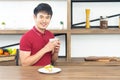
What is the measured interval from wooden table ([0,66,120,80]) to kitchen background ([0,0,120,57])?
4.65 feet

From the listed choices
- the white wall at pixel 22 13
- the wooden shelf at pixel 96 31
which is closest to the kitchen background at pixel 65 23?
the white wall at pixel 22 13

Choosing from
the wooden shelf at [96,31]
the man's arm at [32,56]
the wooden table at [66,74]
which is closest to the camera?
the wooden table at [66,74]

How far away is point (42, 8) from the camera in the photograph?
225cm

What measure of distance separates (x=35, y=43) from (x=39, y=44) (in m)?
0.04

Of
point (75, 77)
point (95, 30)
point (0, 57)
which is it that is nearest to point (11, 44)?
point (0, 57)

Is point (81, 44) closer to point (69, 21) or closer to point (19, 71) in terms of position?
point (69, 21)

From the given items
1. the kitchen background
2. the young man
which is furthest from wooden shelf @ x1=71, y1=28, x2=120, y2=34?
the young man

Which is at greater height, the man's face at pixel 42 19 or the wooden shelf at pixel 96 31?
the man's face at pixel 42 19

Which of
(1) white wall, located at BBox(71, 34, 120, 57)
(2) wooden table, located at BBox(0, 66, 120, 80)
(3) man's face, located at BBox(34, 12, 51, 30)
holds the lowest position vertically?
(2) wooden table, located at BBox(0, 66, 120, 80)

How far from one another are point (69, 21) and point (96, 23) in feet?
1.65

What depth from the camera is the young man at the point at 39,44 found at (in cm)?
217

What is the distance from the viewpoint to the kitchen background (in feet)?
11.2

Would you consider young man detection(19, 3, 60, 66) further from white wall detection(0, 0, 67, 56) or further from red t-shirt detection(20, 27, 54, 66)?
white wall detection(0, 0, 67, 56)

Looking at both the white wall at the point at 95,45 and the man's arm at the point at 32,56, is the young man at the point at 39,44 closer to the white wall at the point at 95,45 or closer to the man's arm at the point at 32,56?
the man's arm at the point at 32,56
